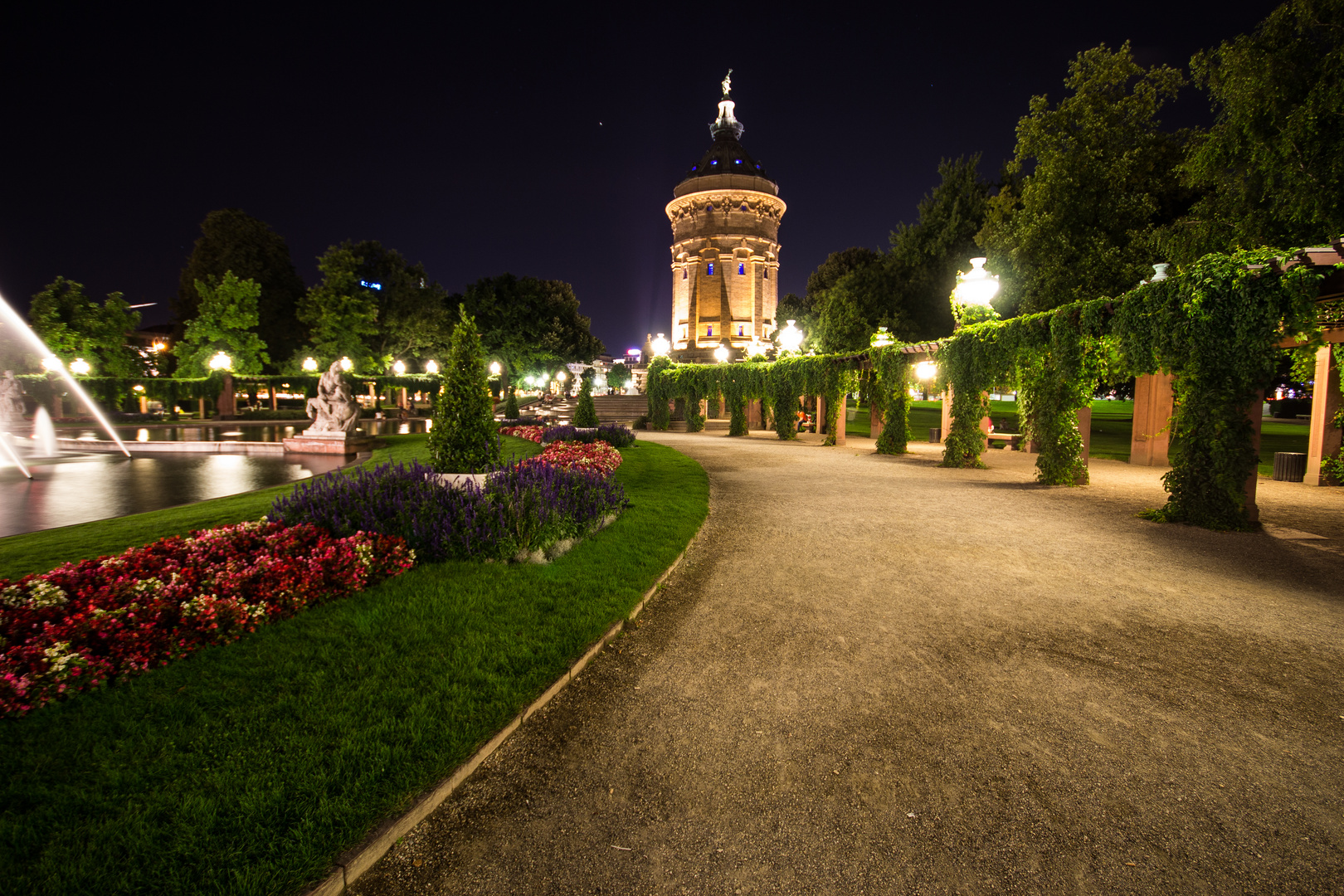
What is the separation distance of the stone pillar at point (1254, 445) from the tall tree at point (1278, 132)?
6923 millimetres

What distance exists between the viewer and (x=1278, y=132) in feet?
47.2

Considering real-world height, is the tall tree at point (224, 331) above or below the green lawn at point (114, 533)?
above

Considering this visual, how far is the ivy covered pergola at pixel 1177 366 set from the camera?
26.0 feet

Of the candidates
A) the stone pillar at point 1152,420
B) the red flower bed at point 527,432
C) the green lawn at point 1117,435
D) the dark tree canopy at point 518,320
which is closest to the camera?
the stone pillar at point 1152,420

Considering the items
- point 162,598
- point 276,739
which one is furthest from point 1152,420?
point 162,598

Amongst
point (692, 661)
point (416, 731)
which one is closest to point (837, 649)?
point (692, 661)

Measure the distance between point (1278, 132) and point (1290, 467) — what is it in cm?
837

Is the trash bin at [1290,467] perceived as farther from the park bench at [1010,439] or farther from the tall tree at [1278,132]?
the park bench at [1010,439]

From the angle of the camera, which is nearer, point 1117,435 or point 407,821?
point 407,821

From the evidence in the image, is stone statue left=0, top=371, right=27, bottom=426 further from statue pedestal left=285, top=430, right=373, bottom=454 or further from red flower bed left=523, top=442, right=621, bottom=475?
red flower bed left=523, top=442, right=621, bottom=475

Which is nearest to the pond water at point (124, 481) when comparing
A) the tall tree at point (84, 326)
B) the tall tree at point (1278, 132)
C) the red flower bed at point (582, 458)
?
the red flower bed at point (582, 458)

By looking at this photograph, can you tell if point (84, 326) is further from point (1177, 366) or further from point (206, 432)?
point (1177, 366)

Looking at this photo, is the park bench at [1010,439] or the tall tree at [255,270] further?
the tall tree at [255,270]

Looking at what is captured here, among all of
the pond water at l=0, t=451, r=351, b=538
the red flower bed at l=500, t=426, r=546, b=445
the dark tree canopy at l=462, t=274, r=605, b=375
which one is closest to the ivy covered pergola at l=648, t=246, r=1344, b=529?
the red flower bed at l=500, t=426, r=546, b=445
